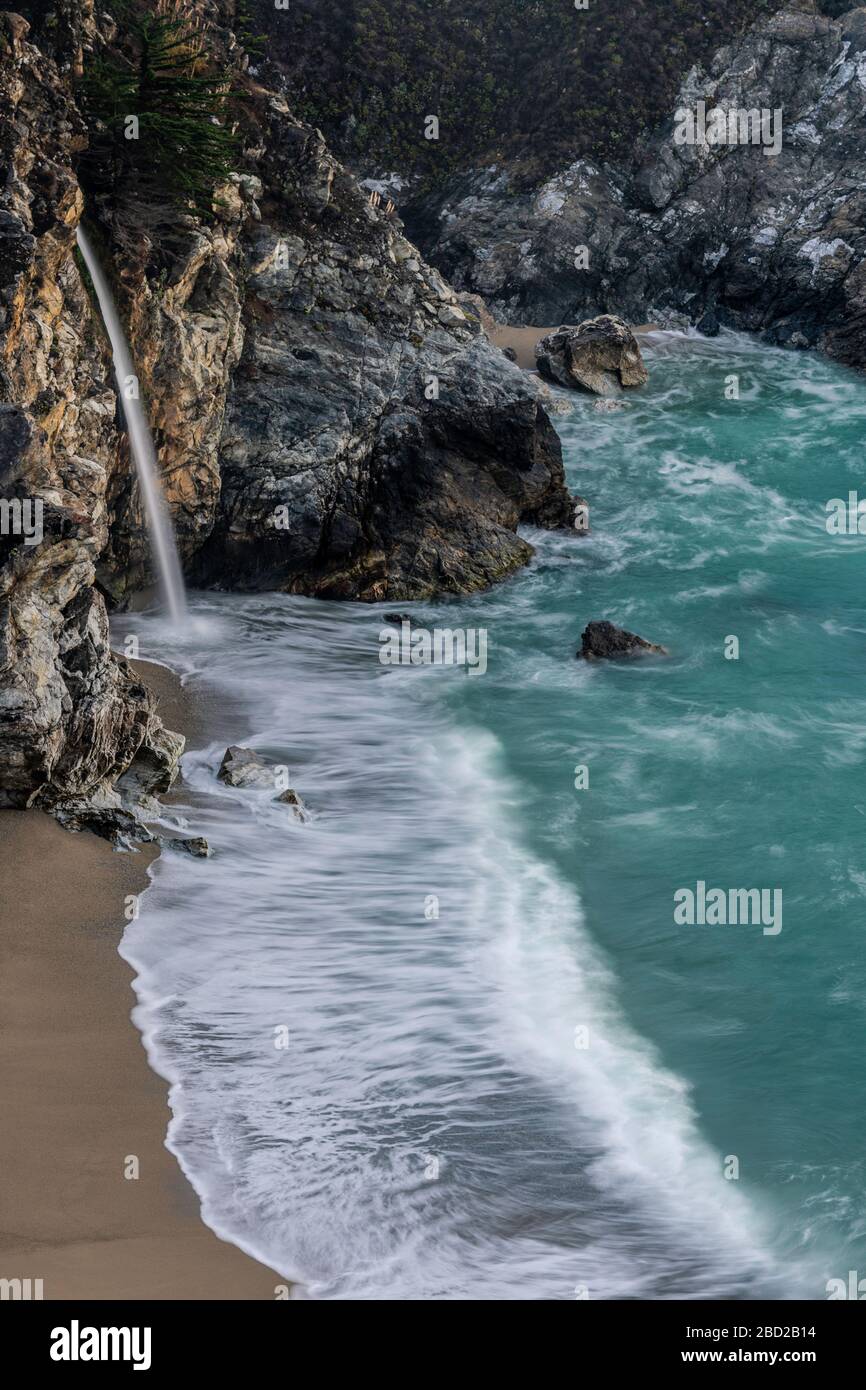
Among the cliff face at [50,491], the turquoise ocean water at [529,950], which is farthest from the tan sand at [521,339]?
the cliff face at [50,491]

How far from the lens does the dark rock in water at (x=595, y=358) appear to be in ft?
92.8

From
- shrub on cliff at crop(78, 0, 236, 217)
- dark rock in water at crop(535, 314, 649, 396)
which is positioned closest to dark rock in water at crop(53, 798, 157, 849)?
shrub on cliff at crop(78, 0, 236, 217)

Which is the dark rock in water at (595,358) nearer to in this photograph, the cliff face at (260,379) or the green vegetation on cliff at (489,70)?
the cliff face at (260,379)

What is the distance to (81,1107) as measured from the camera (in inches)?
323

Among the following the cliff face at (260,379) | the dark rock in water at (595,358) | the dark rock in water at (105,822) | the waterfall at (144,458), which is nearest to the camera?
the dark rock in water at (105,822)

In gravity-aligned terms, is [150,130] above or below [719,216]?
below

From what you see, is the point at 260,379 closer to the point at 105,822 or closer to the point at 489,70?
the point at 105,822

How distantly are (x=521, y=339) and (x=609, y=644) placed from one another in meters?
16.0

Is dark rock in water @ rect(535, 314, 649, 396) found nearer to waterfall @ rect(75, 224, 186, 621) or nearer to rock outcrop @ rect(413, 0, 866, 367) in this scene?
rock outcrop @ rect(413, 0, 866, 367)

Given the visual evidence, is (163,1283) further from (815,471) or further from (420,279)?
(815,471)

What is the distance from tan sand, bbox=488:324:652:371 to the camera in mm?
29812

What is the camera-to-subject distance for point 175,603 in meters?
17.6

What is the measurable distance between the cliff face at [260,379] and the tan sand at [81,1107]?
6.31 ft

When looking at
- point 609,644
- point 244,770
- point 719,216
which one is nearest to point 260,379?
point 609,644
